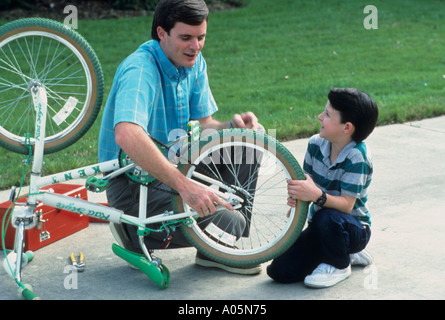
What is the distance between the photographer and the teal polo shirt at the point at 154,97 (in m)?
3.07

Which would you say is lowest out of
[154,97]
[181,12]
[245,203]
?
[245,203]

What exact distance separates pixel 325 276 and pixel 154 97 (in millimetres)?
1103

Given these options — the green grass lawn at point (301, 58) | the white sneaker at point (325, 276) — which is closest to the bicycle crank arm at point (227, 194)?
→ the white sneaker at point (325, 276)

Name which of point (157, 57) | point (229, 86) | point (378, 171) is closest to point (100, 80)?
point (157, 57)

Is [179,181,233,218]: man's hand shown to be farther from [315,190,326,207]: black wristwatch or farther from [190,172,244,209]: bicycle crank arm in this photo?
[315,190,326,207]: black wristwatch

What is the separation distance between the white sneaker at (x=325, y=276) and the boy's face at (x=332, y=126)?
0.58 m

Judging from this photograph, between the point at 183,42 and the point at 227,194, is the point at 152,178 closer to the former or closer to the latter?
the point at 227,194

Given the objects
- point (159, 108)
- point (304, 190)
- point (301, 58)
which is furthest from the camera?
point (301, 58)

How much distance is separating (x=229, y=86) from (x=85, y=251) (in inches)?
162

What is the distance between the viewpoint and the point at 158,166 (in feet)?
9.84

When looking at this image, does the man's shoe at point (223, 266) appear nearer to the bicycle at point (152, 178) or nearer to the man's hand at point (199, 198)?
the bicycle at point (152, 178)

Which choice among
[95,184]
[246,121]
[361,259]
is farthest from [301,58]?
[95,184]

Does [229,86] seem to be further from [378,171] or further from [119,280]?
[119,280]

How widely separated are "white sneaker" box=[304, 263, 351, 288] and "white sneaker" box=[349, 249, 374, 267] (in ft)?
0.52
